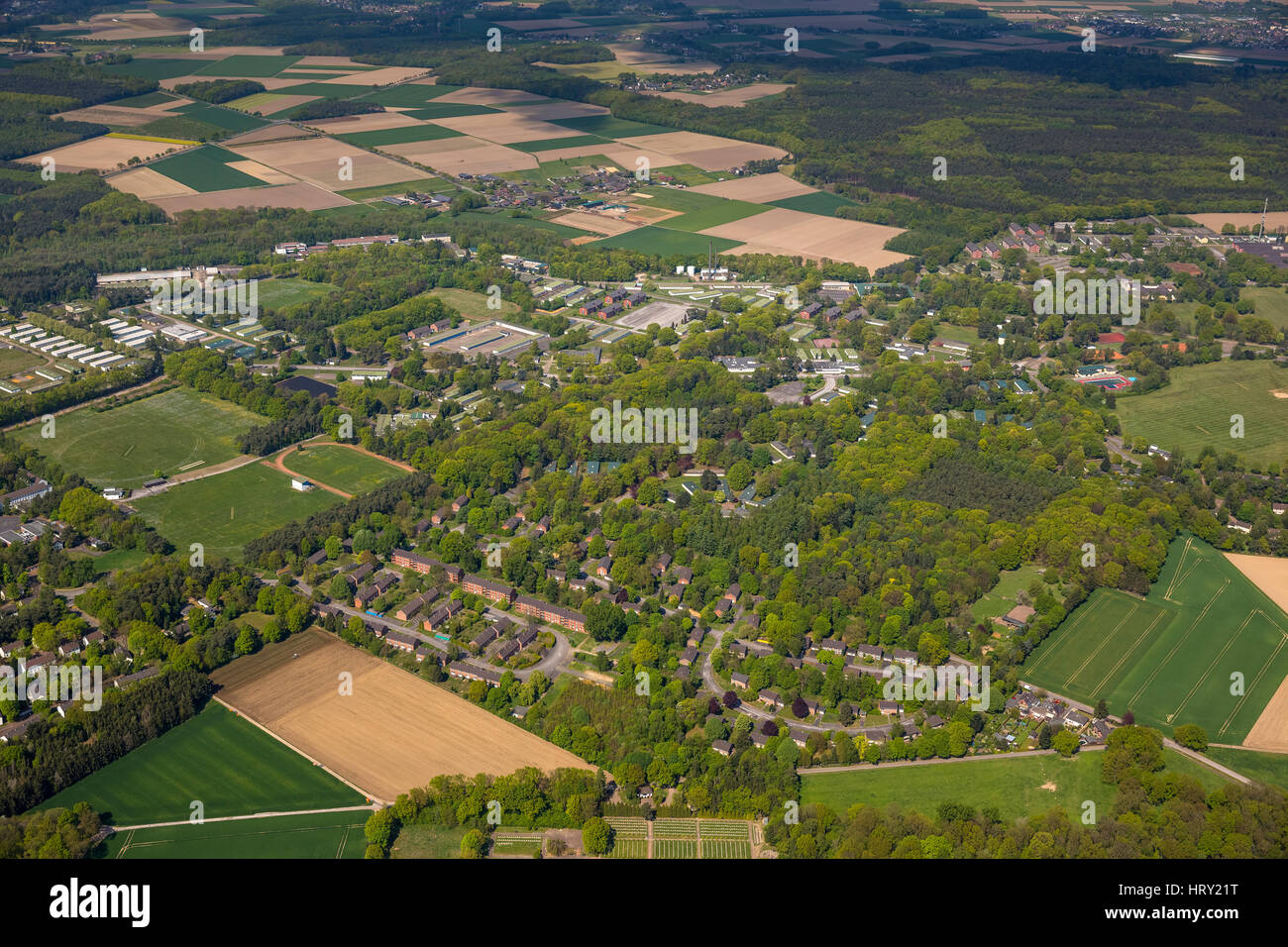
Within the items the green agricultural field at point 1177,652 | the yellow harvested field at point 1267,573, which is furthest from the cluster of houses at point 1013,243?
the green agricultural field at point 1177,652

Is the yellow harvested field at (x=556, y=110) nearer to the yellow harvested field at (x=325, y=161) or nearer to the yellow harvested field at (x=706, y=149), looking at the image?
the yellow harvested field at (x=706, y=149)

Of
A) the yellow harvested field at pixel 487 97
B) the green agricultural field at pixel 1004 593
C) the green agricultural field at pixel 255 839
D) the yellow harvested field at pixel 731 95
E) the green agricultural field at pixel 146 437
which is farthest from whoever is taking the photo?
the yellow harvested field at pixel 731 95

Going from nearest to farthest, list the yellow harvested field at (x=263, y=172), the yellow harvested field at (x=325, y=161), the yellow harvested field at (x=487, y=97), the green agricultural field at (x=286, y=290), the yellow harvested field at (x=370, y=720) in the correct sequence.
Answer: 1. the yellow harvested field at (x=370, y=720)
2. the green agricultural field at (x=286, y=290)
3. the yellow harvested field at (x=263, y=172)
4. the yellow harvested field at (x=325, y=161)
5. the yellow harvested field at (x=487, y=97)

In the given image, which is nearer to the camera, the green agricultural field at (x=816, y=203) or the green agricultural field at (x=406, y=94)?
the green agricultural field at (x=816, y=203)

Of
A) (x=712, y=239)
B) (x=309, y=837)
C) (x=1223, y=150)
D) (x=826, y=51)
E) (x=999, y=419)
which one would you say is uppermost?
(x=826, y=51)

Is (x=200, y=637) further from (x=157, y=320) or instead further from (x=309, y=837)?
(x=157, y=320)

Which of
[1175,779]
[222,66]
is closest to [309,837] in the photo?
[1175,779]

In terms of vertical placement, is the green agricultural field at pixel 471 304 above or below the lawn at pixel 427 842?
above
